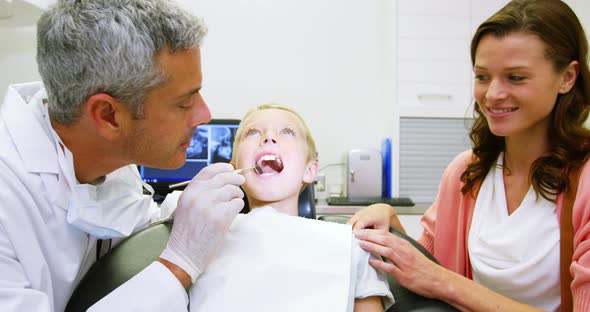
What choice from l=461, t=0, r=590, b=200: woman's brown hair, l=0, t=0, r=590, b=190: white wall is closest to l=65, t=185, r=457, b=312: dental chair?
l=461, t=0, r=590, b=200: woman's brown hair

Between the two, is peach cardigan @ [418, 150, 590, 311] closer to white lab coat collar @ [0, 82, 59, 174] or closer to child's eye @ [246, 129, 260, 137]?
child's eye @ [246, 129, 260, 137]

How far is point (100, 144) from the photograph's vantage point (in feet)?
3.44

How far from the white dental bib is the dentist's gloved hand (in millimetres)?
51

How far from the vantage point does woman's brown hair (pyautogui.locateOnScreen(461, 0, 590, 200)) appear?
1147 millimetres

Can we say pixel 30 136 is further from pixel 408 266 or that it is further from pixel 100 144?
pixel 408 266

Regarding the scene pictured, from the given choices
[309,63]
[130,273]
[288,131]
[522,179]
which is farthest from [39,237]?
[309,63]

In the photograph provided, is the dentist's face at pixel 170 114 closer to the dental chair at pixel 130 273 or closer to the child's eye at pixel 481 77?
the dental chair at pixel 130 273

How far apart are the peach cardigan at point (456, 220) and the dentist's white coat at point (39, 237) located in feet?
2.82

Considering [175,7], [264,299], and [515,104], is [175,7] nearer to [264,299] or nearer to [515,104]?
[264,299]

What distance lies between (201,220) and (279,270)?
221 mm

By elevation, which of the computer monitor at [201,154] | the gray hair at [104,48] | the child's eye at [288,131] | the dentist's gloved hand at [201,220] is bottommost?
the computer monitor at [201,154]

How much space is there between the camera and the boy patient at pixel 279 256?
3.24ft

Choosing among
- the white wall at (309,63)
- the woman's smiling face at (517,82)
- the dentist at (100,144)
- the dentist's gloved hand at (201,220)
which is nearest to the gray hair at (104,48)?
the dentist at (100,144)

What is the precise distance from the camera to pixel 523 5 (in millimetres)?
1200
